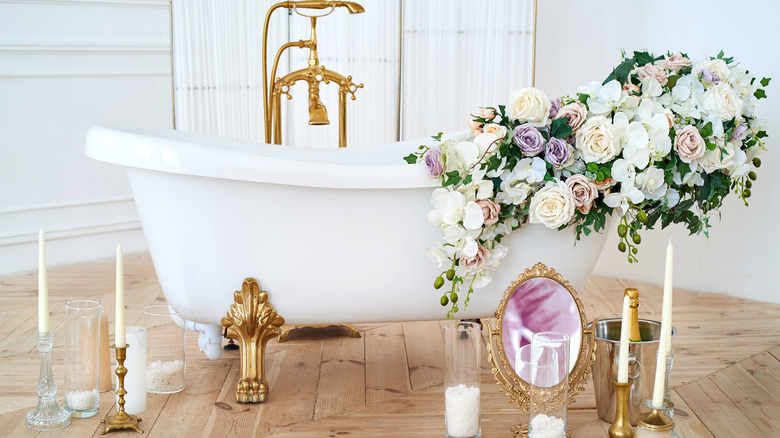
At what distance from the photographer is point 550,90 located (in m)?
3.70

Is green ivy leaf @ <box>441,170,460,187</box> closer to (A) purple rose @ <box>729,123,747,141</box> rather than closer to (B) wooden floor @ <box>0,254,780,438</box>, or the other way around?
(B) wooden floor @ <box>0,254,780,438</box>

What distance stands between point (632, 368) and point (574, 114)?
62 centimetres

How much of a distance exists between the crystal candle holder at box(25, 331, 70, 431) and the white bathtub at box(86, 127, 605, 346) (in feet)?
1.12

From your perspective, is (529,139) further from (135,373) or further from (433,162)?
(135,373)

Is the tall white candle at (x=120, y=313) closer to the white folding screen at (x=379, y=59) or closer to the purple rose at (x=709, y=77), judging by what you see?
the purple rose at (x=709, y=77)

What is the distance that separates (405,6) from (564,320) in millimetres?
1959

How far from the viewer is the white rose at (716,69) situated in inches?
81.1

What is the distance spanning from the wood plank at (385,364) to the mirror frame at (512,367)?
0.37 meters

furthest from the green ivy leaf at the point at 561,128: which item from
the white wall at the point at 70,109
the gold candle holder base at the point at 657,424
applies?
the white wall at the point at 70,109

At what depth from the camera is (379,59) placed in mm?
3611

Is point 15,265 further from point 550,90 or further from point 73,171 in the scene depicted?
point 550,90

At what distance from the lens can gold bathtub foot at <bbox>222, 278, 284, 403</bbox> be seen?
2.03 m

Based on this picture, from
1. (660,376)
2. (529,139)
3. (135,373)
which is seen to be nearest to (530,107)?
(529,139)

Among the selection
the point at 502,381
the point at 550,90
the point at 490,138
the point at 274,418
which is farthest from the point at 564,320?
the point at 550,90
